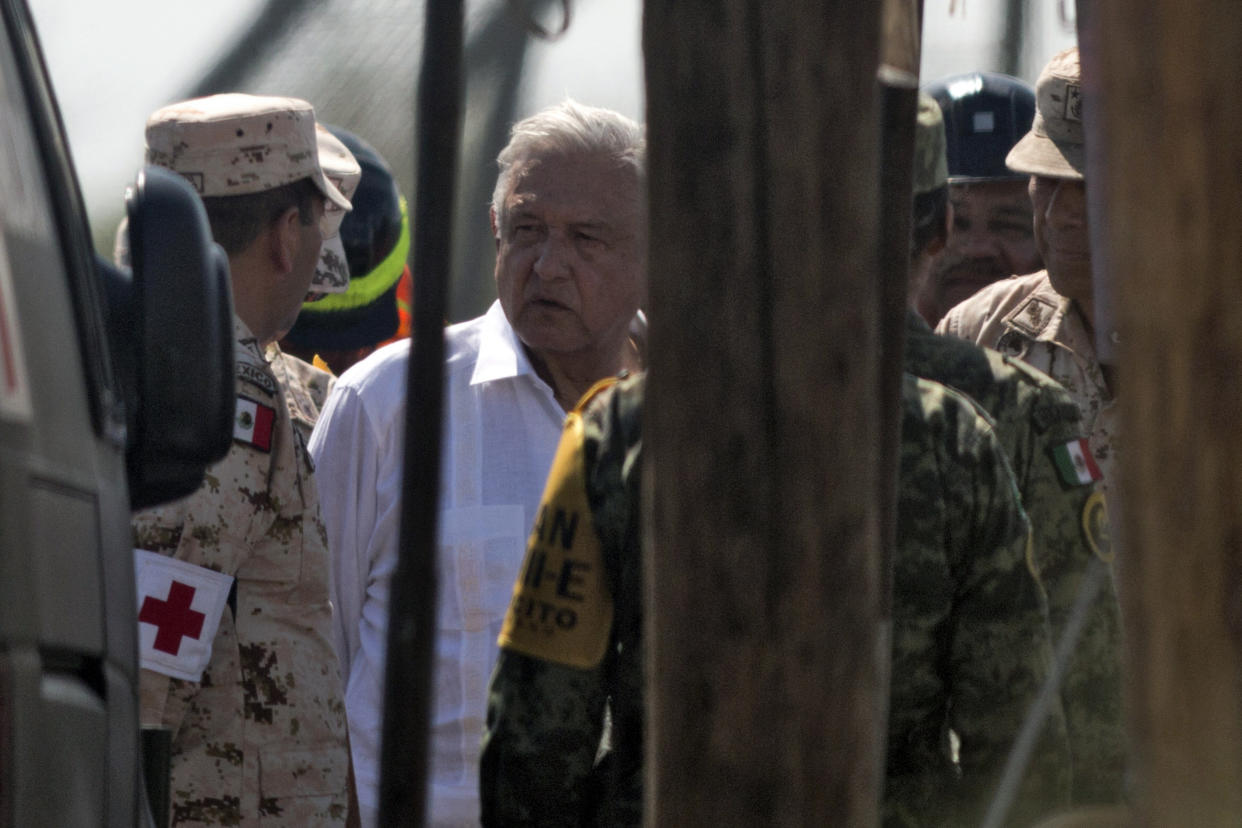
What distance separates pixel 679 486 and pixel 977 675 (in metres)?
1.03

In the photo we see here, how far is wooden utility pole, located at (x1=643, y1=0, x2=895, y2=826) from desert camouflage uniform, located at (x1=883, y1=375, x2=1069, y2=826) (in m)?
0.89

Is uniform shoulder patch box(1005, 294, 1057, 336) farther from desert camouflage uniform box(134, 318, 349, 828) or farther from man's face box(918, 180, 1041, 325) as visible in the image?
desert camouflage uniform box(134, 318, 349, 828)

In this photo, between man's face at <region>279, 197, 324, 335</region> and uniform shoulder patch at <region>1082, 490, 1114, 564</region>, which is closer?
uniform shoulder patch at <region>1082, 490, 1114, 564</region>

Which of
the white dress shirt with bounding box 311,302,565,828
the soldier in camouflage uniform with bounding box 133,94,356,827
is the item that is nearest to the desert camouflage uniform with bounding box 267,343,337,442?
the white dress shirt with bounding box 311,302,565,828

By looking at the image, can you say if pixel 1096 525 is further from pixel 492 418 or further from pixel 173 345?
pixel 173 345

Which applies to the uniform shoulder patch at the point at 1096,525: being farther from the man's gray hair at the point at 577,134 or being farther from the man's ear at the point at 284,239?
the man's ear at the point at 284,239

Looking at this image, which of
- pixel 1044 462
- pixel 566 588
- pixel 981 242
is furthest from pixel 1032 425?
pixel 981 242

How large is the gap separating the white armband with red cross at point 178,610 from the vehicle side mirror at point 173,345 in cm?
59

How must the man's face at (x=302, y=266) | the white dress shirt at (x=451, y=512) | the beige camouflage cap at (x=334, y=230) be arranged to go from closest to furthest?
the white dress shirt at (x=451, y=512) → the man's face at (x=302, y=266) → the beige camouflage cap at (x=334, y=230)

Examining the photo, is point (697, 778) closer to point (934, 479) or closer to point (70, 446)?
point (70, 446)

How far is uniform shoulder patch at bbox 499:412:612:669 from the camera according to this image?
2.32 m

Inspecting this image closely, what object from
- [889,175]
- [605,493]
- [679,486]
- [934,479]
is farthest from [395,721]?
[934,479]

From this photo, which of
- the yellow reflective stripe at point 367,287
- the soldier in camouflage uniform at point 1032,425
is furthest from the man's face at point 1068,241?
the yellow reflective stripe at point 367,287

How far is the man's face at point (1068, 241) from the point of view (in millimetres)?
3781
